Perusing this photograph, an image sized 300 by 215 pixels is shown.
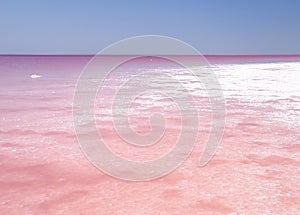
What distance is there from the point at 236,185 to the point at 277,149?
52.1 inches

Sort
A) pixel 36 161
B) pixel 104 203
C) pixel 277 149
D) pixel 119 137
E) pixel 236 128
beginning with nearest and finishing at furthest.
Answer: pixel 104 203, pixel 36 161, pixel 277 149, pixel 119 137, pixel 236 128

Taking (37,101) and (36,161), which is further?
(37,101)

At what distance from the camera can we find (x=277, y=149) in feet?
13.5

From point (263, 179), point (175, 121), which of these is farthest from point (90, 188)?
point (175, 121)

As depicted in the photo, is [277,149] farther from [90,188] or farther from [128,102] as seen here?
[128,102]

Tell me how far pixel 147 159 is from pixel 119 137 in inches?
39.9

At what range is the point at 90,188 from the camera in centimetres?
303

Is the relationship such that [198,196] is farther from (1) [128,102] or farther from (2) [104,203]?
(1) [128,102]

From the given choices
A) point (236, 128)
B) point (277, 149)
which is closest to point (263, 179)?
point (277, 149)

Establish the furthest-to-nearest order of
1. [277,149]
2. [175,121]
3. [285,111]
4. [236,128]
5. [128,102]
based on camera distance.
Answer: [128,102] < [285,111] < [175,121] < [236,128] < [277,149]

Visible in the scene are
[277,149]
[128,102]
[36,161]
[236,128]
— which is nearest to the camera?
[36,161]

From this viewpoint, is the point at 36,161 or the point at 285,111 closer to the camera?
the point at 36,161

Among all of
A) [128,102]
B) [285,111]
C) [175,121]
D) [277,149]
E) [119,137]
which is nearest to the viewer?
[277,149]

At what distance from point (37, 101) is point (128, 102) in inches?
90.4
